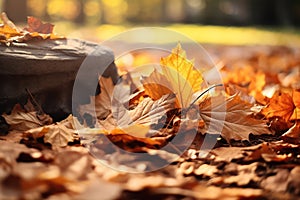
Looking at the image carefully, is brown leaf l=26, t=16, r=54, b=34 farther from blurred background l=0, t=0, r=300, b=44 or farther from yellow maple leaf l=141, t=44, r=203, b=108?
blurred background l=0, t=0, r=300, b=44

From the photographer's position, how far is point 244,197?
1.39m

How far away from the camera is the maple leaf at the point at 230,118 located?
6.46 feet

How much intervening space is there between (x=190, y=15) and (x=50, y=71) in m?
16.6

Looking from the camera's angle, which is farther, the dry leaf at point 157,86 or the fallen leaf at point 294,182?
the dry leaf at point 157,86

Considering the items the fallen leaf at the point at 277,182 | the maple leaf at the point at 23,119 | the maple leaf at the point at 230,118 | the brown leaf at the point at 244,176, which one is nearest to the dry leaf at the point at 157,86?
the maple leaf at the point at 230,118

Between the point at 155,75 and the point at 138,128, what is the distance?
1.31 feet

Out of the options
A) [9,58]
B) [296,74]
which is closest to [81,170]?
[9,58]

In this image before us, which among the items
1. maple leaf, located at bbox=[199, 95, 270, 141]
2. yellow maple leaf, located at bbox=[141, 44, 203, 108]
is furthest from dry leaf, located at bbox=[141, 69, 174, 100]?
maple leaf, located at bbox=[199, 95, 270, 141]

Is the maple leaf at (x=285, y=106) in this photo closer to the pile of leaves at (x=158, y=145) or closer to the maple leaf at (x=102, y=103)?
the pile of leaves at (x=158, y=145)

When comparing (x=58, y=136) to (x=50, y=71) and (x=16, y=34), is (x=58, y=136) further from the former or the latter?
(x=16, y=34)

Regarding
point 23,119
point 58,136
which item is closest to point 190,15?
point 23,119

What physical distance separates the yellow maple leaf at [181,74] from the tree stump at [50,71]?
424 millimetres

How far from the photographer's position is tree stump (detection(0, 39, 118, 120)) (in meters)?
2.10

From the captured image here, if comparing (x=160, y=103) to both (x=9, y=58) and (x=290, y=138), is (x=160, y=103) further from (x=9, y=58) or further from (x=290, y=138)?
(x=9, y=58)
